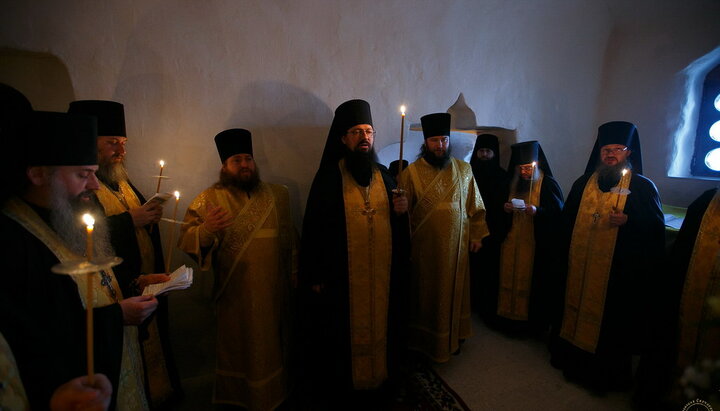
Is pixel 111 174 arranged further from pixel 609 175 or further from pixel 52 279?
pixel 609 175

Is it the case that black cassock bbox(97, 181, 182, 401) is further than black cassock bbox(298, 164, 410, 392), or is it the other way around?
black cassock bbox(298, 164, 410, 392)

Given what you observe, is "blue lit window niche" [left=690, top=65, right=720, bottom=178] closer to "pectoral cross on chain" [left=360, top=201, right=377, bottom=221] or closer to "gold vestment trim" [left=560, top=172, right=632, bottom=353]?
"gold vestment trim" [left=560, top=172, right=632, bottom=353]

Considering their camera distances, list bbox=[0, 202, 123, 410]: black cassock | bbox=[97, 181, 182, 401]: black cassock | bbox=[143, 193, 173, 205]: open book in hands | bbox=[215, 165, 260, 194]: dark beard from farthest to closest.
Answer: bbox=[215, 165, 260, 194]: dark beard, bbox=[143, 193, 173, 205]: open book in hands, bbox=[97, 181, 182, 401]: black cassock, bbox=[0, 202, 123, 410]: black cassock

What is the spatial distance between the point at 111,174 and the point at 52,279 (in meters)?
1.44

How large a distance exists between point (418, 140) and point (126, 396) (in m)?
4.40

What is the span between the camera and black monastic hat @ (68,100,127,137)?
7.57 ft

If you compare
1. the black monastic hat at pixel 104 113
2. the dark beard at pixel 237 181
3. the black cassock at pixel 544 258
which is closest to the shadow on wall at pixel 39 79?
the black monastic hat at pixel 104 113

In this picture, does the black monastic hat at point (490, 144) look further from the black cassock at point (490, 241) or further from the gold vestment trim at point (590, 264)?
the gold vestment trim at point (590, 264)

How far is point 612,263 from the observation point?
2963mm

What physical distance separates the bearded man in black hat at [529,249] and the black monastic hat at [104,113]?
363cm

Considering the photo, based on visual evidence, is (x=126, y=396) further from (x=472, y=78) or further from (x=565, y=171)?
(x=565, y=171)

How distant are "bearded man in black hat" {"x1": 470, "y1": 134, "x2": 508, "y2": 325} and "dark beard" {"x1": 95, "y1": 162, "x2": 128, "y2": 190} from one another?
3.62 m

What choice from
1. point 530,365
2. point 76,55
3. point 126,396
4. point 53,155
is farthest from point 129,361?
point 530,365

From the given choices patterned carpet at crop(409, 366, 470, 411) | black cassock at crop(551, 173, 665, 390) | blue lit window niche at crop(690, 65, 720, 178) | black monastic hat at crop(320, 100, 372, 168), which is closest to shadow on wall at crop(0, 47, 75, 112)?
black monastic hat at crop(320, 100, 372, 168)
